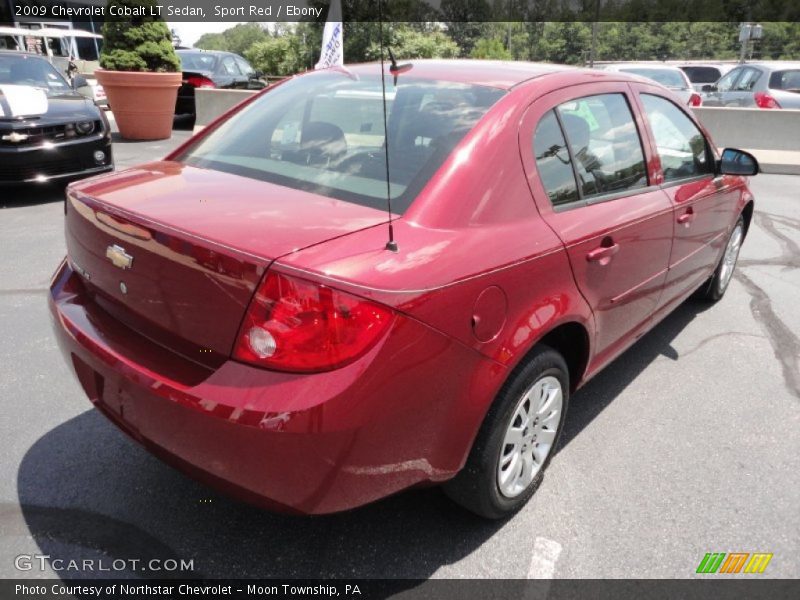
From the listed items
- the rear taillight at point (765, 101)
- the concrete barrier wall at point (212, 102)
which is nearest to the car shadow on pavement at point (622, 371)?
the rear taillight at point (765, 101)

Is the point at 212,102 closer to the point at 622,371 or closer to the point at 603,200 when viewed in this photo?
the point at 622,371

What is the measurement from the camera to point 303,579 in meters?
2.18

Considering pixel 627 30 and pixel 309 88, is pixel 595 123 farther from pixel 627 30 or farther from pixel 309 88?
pixel 627 30

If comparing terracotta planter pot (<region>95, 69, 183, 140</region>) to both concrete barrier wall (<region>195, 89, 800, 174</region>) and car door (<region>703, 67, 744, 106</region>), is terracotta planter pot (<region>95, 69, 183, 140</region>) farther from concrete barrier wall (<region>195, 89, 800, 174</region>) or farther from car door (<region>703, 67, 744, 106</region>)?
car door (<region>703, 67, 744, 106</region>)

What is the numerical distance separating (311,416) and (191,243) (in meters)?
0.63

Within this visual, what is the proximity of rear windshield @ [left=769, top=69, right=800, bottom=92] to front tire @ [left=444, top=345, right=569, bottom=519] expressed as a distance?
485 inches

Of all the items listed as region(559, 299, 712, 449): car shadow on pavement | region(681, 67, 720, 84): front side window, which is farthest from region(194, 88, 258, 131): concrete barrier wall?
region(681, 67, 720, 84): front side window

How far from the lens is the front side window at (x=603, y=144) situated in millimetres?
2639

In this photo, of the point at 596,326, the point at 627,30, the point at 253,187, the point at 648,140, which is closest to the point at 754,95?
the point at 648,140

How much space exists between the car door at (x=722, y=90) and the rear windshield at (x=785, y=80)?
5.29 ft

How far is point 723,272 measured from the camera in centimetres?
470

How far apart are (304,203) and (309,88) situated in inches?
44.7

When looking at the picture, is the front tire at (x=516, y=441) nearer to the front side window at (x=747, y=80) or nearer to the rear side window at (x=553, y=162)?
the rear side window at (x=553, y=162)

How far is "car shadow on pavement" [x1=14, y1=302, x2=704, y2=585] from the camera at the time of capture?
2.23 metres
